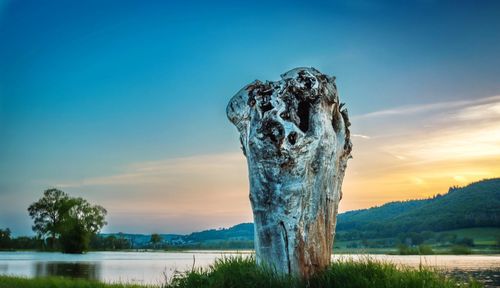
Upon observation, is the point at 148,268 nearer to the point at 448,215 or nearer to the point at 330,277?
the point at 330,277

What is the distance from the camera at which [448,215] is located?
4845 inches

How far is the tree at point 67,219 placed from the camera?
9756cm

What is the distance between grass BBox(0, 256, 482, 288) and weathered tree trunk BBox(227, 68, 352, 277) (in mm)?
360

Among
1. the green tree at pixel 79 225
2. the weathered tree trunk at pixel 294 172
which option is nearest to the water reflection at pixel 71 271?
the weathered tree trunk at pixel 294 172

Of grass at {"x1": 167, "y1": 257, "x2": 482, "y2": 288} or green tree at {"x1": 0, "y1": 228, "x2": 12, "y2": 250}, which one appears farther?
green tree at {"x1": 0, "y1": 228, "x2": 12, "y2": 250}

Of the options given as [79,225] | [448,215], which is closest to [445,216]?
[448,215]

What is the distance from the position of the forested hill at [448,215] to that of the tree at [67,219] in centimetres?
5340

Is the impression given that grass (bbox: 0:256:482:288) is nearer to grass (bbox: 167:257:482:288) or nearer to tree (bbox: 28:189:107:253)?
grass (bbox: 167:257:482:288)

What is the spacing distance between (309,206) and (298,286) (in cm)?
159

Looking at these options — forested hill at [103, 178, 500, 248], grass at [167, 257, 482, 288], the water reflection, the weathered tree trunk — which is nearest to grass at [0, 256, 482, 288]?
grass at [167, 257, 482, 288]

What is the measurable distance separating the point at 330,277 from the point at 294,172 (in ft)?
7.02

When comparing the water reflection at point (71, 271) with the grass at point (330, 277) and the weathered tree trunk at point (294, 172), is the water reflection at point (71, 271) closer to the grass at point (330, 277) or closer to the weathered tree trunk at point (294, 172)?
the grass at point (330, 277)

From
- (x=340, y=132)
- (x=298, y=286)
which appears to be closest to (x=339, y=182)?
(x=340, y=132)

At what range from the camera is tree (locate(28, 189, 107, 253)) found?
97562 millimetres
